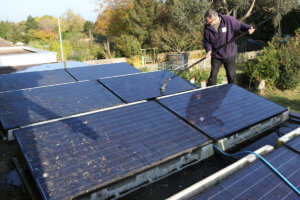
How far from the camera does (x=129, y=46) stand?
2570cm

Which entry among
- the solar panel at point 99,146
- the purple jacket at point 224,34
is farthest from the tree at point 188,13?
the solar panel at point 99,146

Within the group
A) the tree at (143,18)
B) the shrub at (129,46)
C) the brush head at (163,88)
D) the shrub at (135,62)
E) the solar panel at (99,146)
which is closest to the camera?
the solar panel at (99,146)

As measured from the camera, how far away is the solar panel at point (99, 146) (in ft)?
6.85

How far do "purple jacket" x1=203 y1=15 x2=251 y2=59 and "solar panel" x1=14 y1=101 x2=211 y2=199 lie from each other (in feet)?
9.51

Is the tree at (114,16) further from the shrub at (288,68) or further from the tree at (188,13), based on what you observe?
the shrub at (288,68)

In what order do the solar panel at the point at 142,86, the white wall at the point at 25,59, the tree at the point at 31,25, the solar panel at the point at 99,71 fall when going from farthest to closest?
the tree at the point at 31,25 < the white wall at the point at 25,59 < the solar panel at the point at 99,71 < the solar panel at the point at 142,86

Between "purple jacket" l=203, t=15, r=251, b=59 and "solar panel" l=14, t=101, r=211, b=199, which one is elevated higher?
"purple jacket" l=203, t=15, r=251, b=59

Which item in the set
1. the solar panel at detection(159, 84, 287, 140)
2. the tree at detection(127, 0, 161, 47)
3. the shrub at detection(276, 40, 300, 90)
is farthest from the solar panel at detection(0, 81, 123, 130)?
the tree at detection(127, 0, 161, 47)

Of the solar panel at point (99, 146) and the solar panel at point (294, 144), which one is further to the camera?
the solar panel at point (294, 144)

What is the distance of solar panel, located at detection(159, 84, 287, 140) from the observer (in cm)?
313

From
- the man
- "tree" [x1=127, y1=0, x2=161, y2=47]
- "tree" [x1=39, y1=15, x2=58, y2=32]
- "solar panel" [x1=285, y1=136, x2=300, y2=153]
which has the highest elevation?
"tree" [x1=39, y1=15, x2=58, y2=32]

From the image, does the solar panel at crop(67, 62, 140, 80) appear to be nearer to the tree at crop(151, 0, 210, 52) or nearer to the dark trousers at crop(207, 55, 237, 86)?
the dark trousers at crop(207, 55, 237, 86)

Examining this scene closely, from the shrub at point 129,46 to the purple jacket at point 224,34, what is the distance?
20.8 m

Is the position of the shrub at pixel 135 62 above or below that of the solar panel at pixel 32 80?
below
